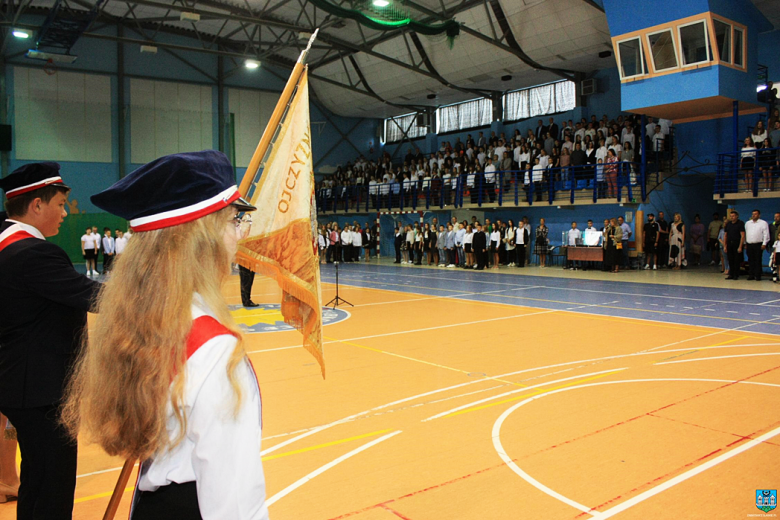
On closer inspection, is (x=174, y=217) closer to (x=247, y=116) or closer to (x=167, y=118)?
(x=167, y=118)

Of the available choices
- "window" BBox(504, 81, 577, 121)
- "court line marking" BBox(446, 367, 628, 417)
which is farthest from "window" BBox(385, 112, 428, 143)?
"court line marking" BBox(446, 367, 628, 417)

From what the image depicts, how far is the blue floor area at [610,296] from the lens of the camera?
985 cm

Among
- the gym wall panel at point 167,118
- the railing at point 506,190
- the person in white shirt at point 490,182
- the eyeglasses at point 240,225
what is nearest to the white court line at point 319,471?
the eyeglasses at point 240,225

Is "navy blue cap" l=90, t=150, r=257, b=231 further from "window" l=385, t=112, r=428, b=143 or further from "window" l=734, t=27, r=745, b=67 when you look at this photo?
"window" l=385, t=112, r=428, b=143

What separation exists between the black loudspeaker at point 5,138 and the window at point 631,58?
25.1 meters

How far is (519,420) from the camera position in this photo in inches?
191

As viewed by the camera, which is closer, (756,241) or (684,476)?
(684,476)

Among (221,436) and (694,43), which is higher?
(694,43)

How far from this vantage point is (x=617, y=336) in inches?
328

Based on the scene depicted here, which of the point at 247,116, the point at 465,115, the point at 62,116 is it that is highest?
the point at 247,116

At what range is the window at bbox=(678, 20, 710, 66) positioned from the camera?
17.0m

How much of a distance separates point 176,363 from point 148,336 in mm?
98

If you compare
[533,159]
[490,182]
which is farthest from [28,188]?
[490,182]

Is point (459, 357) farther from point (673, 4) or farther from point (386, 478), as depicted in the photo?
point (673, 4)
